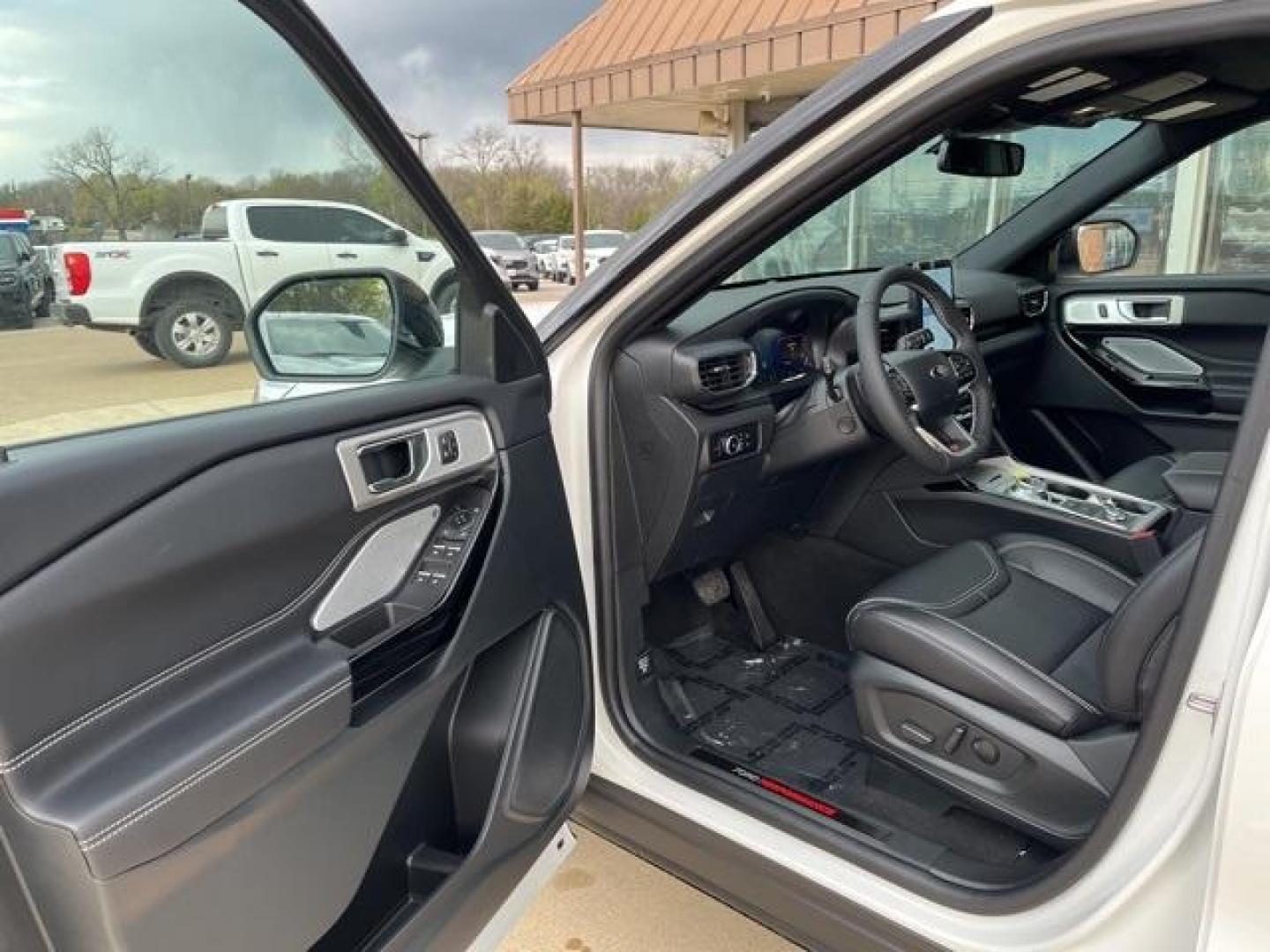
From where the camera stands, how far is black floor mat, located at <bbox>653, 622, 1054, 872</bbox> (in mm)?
1775

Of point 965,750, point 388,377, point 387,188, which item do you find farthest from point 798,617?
point 387,188

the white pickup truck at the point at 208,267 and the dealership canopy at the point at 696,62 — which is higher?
the dealership canopy at the point at 696,62

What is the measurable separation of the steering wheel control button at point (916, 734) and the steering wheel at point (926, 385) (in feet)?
1.80

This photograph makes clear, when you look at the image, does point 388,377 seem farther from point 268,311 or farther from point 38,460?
point 38,460

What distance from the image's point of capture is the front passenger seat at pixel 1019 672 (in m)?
1.38

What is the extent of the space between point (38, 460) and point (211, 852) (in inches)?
17.3

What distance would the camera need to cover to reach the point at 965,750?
5.51 ft

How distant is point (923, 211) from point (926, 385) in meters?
1.74

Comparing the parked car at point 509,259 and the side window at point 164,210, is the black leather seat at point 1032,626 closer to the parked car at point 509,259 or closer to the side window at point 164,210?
the parked car at point 509,259

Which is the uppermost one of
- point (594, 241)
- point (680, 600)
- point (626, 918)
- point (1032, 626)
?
point (594, 241)

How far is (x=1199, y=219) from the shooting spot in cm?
340

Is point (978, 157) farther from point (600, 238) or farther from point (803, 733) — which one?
point (600, 238)

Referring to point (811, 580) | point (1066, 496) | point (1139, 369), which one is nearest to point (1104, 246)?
point (1139, 369)

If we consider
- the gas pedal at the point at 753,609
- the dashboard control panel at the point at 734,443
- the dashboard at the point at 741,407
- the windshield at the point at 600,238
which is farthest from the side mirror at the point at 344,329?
the windshield at the point at 600,238
